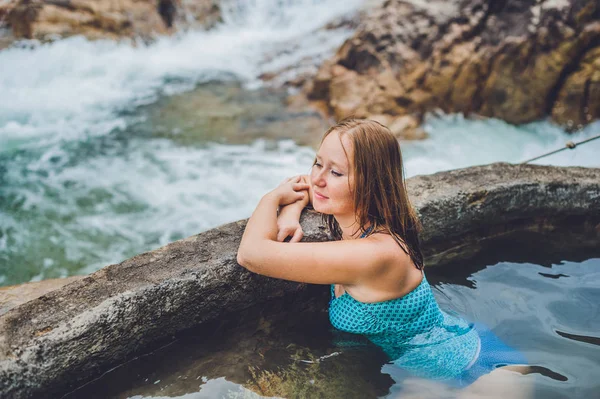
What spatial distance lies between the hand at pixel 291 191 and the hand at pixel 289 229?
0.13 metres

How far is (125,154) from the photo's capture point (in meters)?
6.04

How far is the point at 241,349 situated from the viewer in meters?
2.26

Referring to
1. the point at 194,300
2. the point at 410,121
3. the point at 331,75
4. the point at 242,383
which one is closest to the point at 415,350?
the point at 242,383

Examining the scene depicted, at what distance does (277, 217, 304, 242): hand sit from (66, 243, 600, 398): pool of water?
0.39m

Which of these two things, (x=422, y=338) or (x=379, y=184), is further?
(x=422, y=338)

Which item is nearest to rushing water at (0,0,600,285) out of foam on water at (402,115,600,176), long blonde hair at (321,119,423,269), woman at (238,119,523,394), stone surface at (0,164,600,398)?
foam on water at (402,115,600,176)

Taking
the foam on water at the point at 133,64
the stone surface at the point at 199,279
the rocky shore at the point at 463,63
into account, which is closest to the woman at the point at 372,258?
the stone surface at the point at 199,279

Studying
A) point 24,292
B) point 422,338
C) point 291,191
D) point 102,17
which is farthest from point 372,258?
point 102,17

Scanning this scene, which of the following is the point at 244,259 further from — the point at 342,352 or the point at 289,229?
the point at 342,352

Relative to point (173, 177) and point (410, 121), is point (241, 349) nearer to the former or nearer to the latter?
point (173, 177)

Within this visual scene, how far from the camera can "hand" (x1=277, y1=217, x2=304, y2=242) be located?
2242 mm

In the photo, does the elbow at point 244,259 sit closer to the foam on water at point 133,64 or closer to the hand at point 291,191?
the hand at point 291,191

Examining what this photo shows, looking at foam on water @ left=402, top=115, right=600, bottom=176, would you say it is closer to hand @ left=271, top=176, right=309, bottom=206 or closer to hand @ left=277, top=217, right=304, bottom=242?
hand @ left=271, top=176, right=309, bottom=206

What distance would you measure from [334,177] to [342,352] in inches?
32.9
